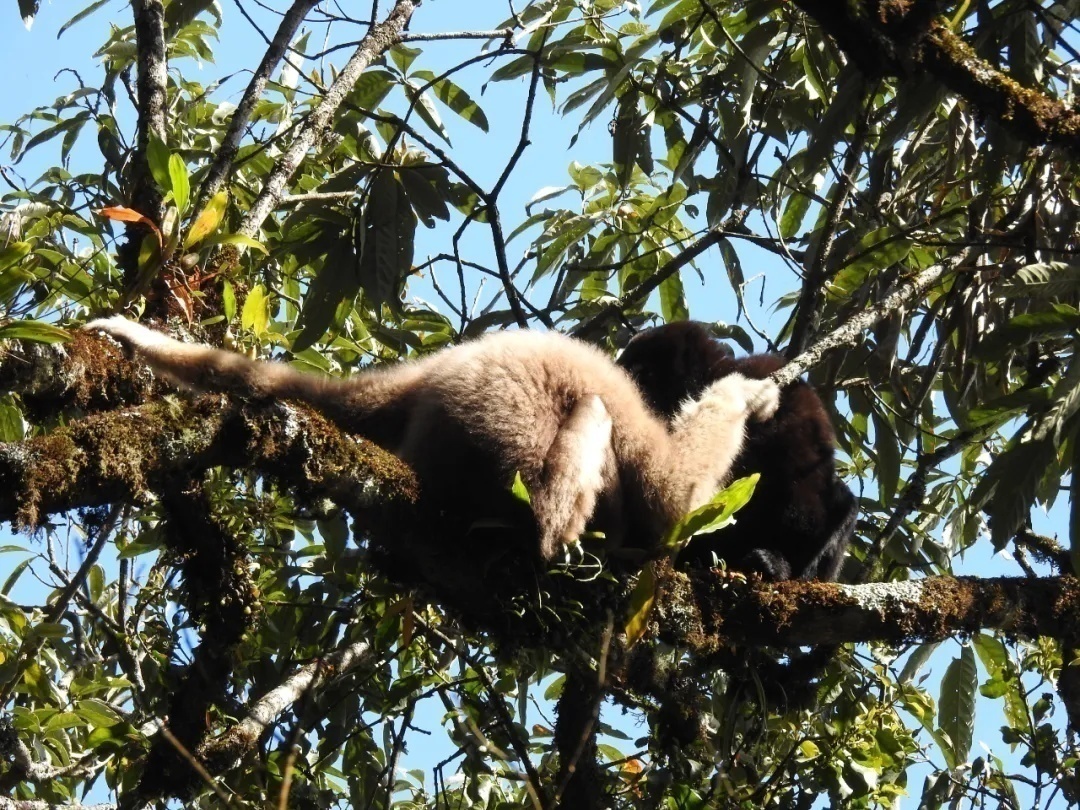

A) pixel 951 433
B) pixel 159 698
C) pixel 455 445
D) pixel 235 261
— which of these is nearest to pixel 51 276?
pixel 235 261

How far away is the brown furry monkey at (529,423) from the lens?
3703mm

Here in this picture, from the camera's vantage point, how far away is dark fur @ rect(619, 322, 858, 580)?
5473 mm

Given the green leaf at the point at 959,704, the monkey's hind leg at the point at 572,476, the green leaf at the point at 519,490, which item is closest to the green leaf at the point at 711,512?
the monkey's hind leg at the point at 572,476

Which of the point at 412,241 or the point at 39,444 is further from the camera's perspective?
the point at 412,241

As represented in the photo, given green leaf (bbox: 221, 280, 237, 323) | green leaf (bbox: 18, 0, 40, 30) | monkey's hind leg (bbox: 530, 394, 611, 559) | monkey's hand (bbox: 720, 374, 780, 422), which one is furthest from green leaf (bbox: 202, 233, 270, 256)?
monkey's hand (bbox: 720, 374, 780, 422)

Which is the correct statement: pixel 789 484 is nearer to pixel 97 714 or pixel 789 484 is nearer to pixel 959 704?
pixel 959 704

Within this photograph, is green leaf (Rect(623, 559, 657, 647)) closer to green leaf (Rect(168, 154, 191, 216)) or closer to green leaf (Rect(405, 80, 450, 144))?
green leaf (Rect(168, 154, 191, 216))

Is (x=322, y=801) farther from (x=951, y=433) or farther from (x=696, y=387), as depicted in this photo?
(x=951, y=433)

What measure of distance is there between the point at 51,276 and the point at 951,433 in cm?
449

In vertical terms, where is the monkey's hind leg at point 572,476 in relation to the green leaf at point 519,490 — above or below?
above

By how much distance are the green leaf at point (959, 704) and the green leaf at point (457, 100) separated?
3307 mm

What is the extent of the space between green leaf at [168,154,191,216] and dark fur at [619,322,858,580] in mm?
2449

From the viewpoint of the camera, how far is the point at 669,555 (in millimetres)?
3725

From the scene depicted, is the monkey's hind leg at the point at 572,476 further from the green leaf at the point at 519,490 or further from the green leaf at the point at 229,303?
the green leaf at the point at 229,303
